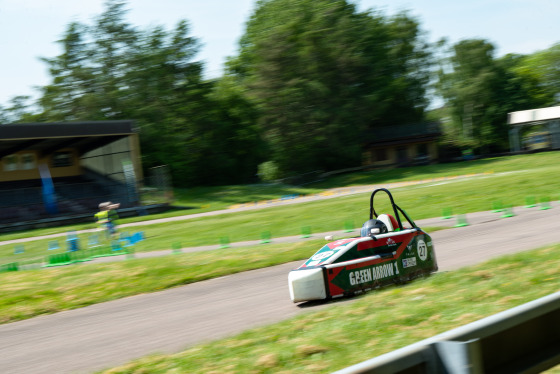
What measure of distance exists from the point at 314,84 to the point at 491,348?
52.8m

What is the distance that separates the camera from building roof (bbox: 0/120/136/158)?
3934 centimetres

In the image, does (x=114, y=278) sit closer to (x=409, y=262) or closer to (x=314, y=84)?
(x=409, y=262)

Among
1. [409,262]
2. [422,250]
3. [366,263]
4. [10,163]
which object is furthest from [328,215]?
[10,163]

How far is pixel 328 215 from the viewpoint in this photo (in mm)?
26422

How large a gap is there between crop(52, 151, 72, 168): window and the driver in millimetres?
42042

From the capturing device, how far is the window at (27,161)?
46.0 meters

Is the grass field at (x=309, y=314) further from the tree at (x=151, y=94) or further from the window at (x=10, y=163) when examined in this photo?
the tree at (x=151, y=94)

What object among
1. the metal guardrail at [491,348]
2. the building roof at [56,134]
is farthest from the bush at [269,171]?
the metal guardrail at [491,348]

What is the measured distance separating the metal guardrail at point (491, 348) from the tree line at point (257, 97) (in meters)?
51.3

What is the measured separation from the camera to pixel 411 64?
78.8 metres

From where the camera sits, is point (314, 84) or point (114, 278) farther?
point (314, 84)

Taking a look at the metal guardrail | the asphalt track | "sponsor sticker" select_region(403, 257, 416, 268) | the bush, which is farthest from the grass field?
the bush

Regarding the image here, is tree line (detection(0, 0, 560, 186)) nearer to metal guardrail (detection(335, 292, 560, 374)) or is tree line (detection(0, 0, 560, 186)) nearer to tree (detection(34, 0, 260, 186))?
tree (detection(34, 0, 260, 186))

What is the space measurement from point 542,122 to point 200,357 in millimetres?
57220
